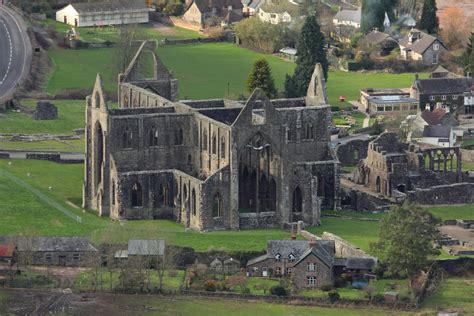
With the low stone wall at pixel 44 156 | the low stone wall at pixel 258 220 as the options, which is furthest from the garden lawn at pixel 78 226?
the low stone wall at pixel 44 156

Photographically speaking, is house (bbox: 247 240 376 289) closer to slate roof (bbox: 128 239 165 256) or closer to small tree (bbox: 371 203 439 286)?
small tree (bbox: 371 203 439 286)

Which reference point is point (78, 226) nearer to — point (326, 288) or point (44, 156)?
point (326, 288)

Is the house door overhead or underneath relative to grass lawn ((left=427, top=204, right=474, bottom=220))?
underneath

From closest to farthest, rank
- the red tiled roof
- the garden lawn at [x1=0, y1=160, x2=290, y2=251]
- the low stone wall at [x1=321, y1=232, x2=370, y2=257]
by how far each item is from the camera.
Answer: the red tiled roof < the low stone wall at [x1=321, y1=232, x2=370, y2=257] < the garden lawn at [x1=0, y1=160, x2=290, y2=251]

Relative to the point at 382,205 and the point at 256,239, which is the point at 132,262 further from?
the point at 382,205

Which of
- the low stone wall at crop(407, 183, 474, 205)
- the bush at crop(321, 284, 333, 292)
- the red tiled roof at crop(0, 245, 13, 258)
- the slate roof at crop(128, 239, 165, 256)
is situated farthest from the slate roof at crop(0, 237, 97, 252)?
the low stone wall at crop(407, 183, 474, 205)

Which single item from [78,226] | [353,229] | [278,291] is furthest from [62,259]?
[353,229]

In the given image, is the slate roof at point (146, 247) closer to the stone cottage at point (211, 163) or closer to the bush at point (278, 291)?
the bush at point (278, 291)
